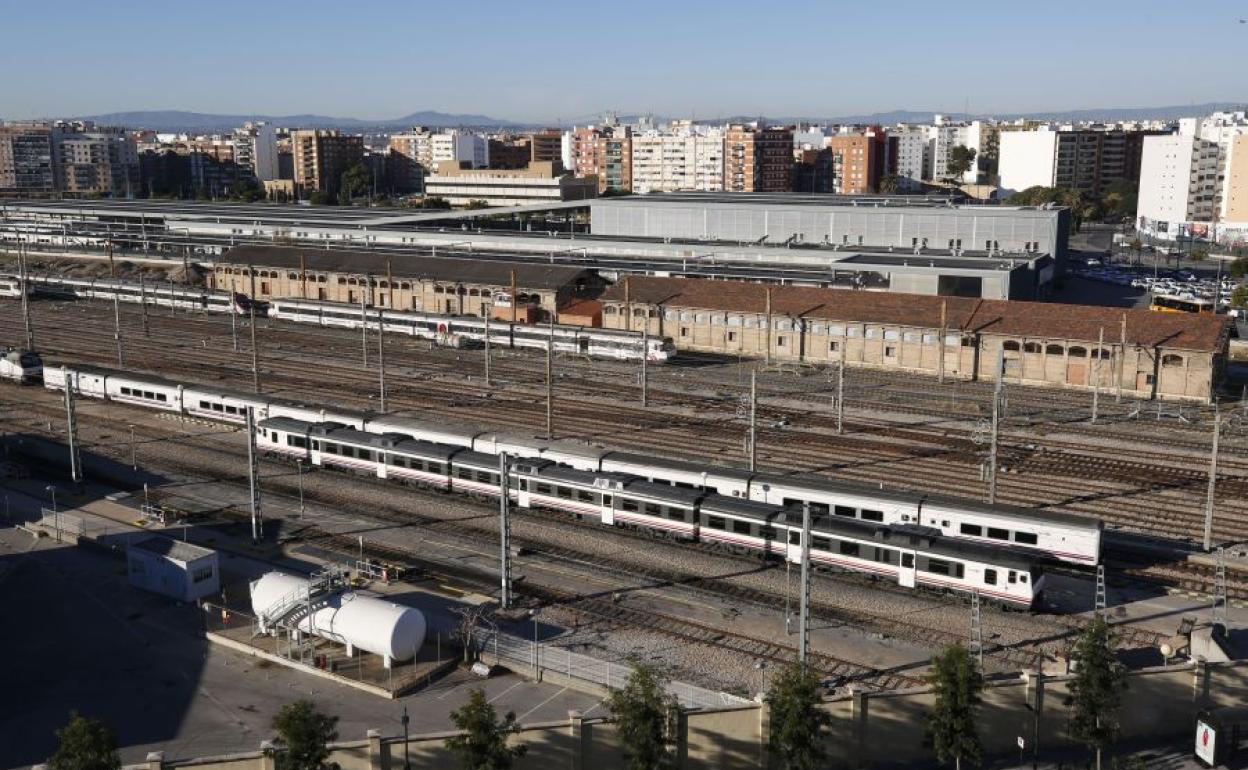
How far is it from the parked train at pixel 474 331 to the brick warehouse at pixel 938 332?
4247mm

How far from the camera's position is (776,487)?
36188 mm

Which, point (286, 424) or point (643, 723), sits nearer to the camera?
point (643, 723)

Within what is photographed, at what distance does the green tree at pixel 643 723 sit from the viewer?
20.9 metres

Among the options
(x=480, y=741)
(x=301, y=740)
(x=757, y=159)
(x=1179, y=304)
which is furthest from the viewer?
(x=757, y=159)

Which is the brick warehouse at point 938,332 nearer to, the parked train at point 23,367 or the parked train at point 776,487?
the parked train at point 776,487

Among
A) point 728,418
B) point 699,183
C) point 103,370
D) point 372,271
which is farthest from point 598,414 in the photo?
point 699,183

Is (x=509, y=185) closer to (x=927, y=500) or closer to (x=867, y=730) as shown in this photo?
(x=927, y=500)

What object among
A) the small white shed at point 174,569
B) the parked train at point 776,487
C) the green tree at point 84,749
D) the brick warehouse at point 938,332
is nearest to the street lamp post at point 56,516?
the small white shed at point 174,569

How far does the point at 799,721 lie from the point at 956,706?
3.26 m

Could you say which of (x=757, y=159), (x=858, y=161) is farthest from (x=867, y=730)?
(x=858, y=161)

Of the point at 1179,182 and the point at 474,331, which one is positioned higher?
the point at 1179,182

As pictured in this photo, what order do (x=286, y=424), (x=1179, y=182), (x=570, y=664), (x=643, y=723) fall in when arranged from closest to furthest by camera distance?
(x=643, y=723) < (x=570, y=664) < (x=286, y=424) < (x=1179, y=182)

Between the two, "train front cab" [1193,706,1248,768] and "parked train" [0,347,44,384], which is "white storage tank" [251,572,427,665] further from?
"parked train" [0,347,44,384]

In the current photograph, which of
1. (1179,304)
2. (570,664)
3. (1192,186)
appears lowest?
(570,664)
